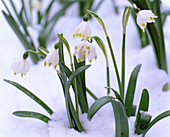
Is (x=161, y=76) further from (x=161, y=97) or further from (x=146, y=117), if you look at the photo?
(x=146, y=117)

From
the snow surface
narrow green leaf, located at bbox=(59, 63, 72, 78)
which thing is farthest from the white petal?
the snow surface

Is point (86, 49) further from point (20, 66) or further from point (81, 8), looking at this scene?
point (81, 8)

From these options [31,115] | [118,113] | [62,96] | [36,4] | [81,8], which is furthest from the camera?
[81,8]

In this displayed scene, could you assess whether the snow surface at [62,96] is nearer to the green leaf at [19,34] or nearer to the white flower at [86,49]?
the green leaf at [19,34]

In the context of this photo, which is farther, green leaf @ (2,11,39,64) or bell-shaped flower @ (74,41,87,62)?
green leaf @ (2,11,39,64)

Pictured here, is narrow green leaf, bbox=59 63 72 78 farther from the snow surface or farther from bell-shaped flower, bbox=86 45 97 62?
the snow surface

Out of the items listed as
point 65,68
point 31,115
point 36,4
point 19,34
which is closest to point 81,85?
point 65,68

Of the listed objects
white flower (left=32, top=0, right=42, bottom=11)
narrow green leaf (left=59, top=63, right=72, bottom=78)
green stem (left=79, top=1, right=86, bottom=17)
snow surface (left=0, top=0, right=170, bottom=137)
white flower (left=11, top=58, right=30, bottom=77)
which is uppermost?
white flower (left=32, top=0, right=42, bottom=11)

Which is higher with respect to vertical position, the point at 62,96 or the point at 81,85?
the point at 81,85

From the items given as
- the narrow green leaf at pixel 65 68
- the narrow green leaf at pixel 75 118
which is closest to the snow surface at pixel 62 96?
the narrow green leaf at pixel 75 118
